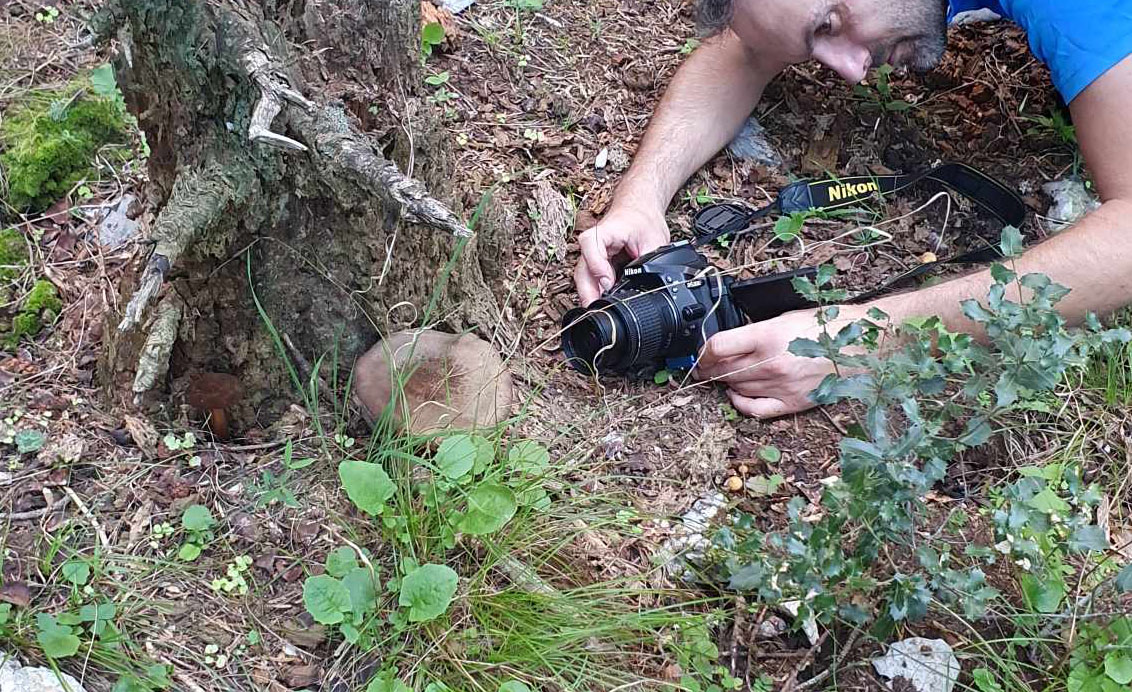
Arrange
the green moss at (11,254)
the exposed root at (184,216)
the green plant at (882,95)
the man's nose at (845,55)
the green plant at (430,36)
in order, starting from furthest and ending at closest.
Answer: the green plant at (882,95) → the green plant at (430,36) → the man's nose at (845,55) → the green moss at (11,254) → the exposed root at (184,216)

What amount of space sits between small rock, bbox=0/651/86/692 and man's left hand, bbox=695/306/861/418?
1528mm

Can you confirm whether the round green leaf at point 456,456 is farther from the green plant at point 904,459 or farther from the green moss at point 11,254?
the green moss at point 11,254

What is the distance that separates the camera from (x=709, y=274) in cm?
234

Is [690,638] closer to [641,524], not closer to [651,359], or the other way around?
[641,524]

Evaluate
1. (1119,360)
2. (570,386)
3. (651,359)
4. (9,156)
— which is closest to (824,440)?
(651,359)

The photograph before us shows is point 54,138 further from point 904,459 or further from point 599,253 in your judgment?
point 904,459

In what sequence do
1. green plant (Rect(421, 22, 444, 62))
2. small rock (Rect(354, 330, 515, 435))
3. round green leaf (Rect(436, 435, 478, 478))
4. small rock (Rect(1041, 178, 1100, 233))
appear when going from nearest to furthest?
1. round green leaf (Rect(436, 435, 478, 478))
2. small rock (Rect(354, 330, 515, 435))
3. small rock (Rect(1041, 178, 1100, 233))
4. green plant (Rect(421, 22, 444, 62))

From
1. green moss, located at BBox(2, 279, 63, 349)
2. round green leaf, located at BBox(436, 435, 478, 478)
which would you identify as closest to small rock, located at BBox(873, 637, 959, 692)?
round green leaf, located at BBox(436, 435, 478, 478)

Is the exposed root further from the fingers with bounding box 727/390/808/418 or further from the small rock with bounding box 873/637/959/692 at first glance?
the small rock with bounding box 873/637/959/692

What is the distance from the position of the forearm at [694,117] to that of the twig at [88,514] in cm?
154

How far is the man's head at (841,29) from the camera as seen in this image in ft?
8.15

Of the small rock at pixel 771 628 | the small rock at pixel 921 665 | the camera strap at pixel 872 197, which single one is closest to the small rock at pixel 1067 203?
the camera strap at pixel 872 197

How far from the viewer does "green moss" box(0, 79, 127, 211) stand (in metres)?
2.47

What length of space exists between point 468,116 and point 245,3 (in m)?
1.27
